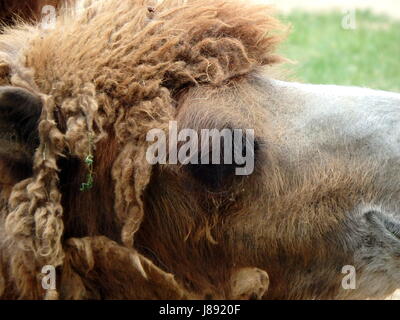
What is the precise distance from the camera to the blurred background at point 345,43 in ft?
35.7

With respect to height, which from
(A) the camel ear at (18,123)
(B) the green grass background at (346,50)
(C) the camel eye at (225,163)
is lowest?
(C) the camel eye at (225,163)

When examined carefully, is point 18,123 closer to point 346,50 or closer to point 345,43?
point 346,50

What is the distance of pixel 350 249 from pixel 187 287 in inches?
34.2

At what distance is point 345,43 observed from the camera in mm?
12977

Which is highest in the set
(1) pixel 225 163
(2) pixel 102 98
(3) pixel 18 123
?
(2) pixel 102 98

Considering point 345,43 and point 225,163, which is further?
point 345,43

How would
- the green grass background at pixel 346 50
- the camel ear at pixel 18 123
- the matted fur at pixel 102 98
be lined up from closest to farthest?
the camel ear at pixel 18 123
the matted fur at pixel 102 98
the green grass background at pixel 346 50

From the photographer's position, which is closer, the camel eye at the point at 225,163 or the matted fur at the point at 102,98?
the matted fur at the point at 102,98

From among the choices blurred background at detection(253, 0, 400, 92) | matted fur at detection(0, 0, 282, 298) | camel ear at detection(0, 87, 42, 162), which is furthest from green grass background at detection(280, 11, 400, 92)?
camel ear at detection(0, 87, 42, 162)

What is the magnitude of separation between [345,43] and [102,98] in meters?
9.71

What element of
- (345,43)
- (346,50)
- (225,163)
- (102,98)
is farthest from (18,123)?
(345,43)

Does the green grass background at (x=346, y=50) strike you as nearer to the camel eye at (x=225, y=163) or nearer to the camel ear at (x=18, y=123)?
the camel eye at (x=225, y=163)

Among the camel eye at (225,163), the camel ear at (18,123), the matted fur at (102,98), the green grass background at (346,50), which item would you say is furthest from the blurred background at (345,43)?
the camel ear at (18,123)
